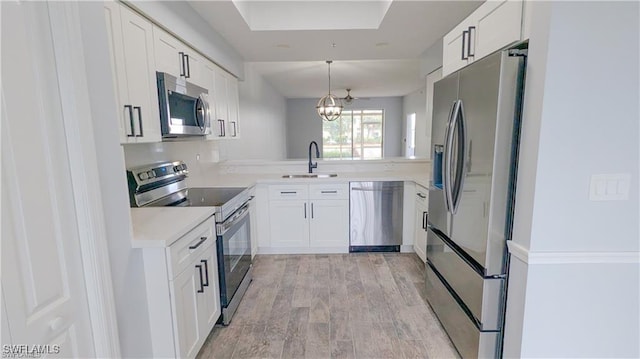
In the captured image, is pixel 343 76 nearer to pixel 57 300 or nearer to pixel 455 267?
pixel 455 267

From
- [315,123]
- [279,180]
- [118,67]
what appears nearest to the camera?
[118,67]

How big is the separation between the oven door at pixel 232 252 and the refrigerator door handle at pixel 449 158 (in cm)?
149

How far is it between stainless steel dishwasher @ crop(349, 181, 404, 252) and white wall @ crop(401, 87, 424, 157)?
3729mm

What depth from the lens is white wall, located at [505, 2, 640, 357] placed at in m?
1.31

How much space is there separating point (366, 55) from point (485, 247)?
2887 millimetres

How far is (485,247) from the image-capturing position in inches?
64.0

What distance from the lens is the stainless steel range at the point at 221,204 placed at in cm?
215

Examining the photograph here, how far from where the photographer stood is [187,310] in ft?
5.66

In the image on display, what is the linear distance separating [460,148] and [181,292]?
1721mm

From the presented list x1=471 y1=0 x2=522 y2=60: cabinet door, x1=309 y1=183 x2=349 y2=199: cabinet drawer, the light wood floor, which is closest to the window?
x1=309 y1=183 x2=349 y2=199: cabinet drawer

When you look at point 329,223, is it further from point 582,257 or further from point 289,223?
point 582,257

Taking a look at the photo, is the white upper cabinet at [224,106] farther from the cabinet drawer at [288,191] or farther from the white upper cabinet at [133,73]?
the white upper cabinet at [133,73]

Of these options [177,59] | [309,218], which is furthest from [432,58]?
[177,59]

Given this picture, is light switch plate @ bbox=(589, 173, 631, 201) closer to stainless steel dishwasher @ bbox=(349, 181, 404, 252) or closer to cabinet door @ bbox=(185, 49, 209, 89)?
stainless steel dishwasher @ bbox=(349, 181, 404, 252)
